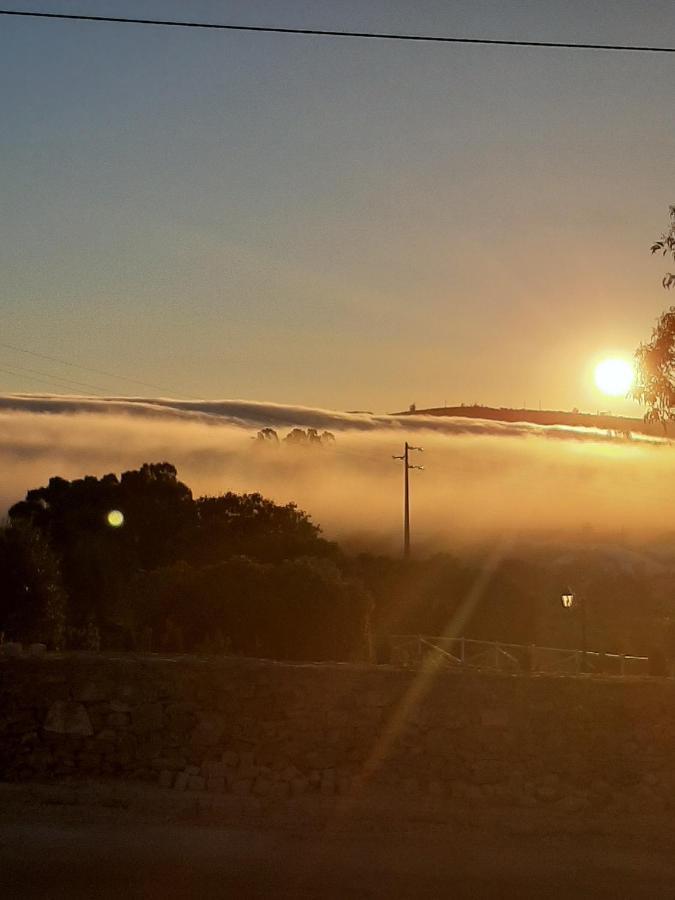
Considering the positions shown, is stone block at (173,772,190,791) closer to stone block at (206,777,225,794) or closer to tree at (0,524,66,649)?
stone block at (206,777,225,794)

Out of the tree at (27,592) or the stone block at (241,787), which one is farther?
the tree at (27,592)

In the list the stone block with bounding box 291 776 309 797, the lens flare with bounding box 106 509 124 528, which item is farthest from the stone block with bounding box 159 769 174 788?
the lens flare with bounding box 106 509 124 528

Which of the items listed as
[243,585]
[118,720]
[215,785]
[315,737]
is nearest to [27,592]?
[243,585]

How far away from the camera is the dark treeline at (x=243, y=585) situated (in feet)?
89.7

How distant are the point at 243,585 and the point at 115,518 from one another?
64.7ft

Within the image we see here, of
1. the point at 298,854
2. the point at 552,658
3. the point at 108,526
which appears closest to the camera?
the point at 298,854

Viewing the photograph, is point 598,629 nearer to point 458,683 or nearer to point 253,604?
point 253,604

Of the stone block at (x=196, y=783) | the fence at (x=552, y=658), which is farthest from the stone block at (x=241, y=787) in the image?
the fence at (x=552, y=658)

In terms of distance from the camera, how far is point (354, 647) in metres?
28.0

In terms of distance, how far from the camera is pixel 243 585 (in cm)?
2873

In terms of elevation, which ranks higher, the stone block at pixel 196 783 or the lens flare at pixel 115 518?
the lens flare at pixel 115 518

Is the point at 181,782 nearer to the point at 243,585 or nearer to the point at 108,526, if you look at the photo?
the point at 243,585

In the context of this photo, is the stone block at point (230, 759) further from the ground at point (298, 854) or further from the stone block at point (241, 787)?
the ground at point (298, 854)

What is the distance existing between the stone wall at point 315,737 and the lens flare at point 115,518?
1277 inches
